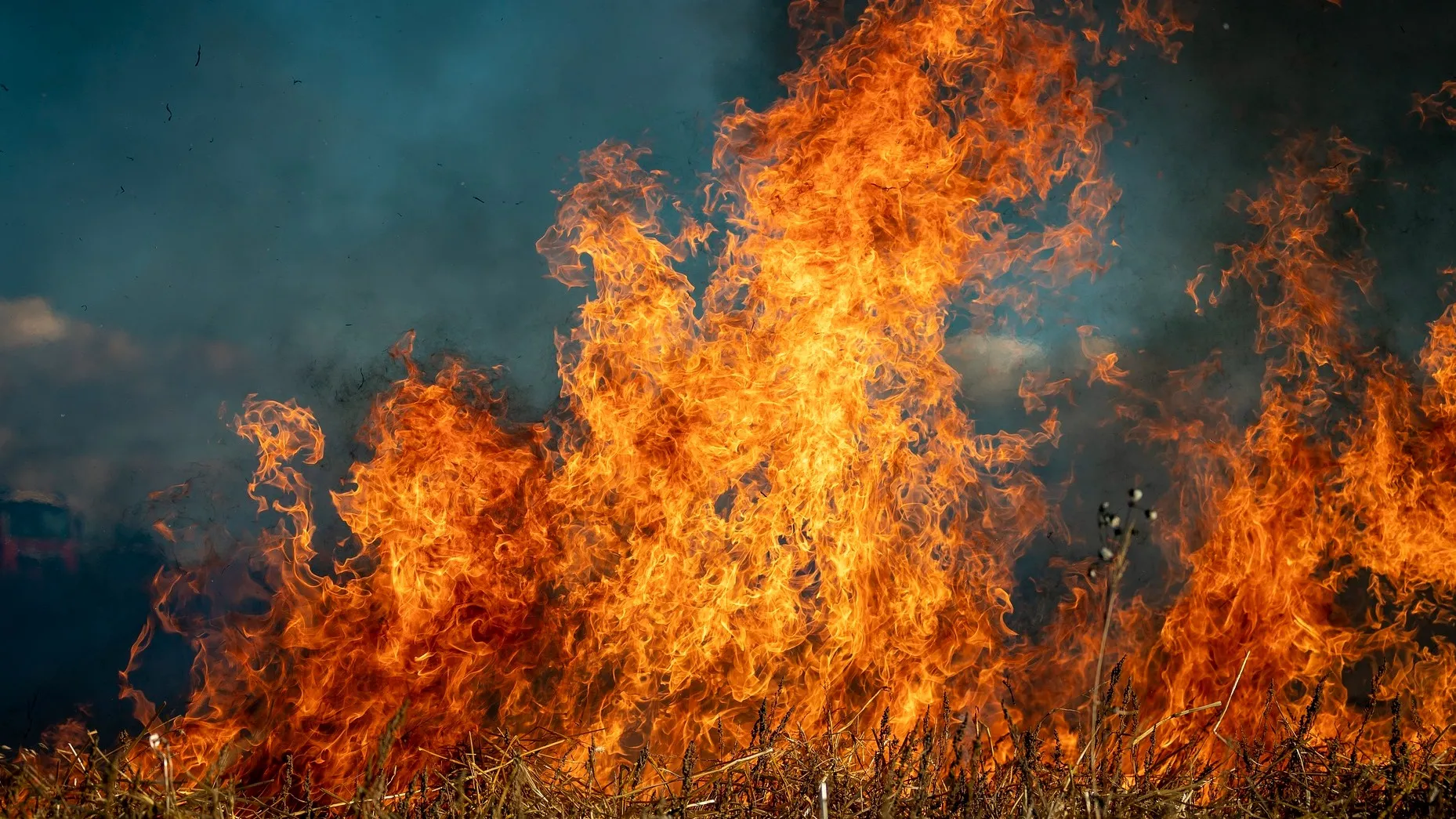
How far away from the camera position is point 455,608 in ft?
23.6

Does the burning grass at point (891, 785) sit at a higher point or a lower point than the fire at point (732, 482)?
lower

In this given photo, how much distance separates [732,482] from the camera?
24.3 ft

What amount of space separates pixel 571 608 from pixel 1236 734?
567 centimetres

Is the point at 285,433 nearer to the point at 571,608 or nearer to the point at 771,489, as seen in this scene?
the point at 571,608

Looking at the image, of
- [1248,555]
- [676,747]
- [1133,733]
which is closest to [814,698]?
[676,747]

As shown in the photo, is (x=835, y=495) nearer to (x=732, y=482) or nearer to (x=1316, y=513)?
(x=732, y=482)

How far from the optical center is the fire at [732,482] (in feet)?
22.9

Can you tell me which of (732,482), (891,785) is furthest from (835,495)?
(891,785)

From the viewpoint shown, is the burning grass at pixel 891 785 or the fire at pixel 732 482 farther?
the fire at pixel 732 482

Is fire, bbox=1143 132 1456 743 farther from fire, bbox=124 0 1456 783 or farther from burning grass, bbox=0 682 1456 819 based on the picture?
burning grass, bbox=0 682 1456 819

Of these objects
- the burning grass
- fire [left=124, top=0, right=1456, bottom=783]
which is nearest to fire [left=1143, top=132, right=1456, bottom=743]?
fire [left=124, top=0, right=1456, bottom=783]

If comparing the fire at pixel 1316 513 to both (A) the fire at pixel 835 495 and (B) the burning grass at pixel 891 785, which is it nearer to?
(A) the fire at pixel 835 495

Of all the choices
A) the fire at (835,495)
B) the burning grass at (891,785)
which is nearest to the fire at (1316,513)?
the fire at (835,495)

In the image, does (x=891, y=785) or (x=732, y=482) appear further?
(x=732, y=482)
